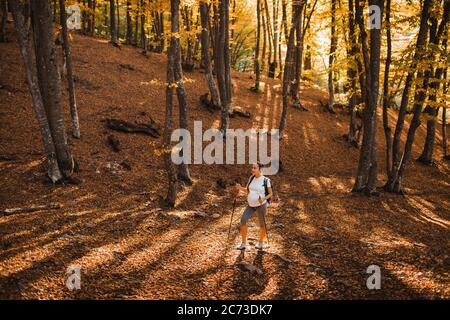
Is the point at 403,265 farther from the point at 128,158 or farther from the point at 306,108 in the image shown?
the point at 306,108

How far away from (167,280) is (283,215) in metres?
5.36

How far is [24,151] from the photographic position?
37.1ft

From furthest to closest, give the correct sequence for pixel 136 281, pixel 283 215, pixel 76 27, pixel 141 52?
pixel 76 27 → pixel 141 52 → pixel 283 215 → pixel 136 281

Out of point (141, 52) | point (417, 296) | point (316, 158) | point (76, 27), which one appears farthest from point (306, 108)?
point (76, 27)

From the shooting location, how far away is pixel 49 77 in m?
9.75

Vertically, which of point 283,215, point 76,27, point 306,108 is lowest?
point 283,215

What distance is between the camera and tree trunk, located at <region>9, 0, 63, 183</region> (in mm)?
8991

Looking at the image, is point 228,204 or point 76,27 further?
point 76,27

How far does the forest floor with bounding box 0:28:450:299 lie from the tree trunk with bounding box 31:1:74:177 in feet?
3.08

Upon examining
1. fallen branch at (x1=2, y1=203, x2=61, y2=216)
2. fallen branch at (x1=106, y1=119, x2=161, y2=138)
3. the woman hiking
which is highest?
fallen branch at (x1=106, y1=119, x2=161, y2=138)

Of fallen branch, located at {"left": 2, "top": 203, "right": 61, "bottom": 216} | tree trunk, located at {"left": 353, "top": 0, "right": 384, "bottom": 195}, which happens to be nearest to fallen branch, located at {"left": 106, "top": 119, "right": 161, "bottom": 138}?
fallen branch, located at {"left": 2, "top": 203, "right": 61, "bottom": 216}

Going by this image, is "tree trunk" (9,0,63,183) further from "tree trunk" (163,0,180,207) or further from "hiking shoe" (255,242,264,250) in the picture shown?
"hiking shoe" (255,242,264,250)

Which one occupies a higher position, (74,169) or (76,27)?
(76,27)

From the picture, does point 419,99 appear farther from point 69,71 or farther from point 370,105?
point 69,71
